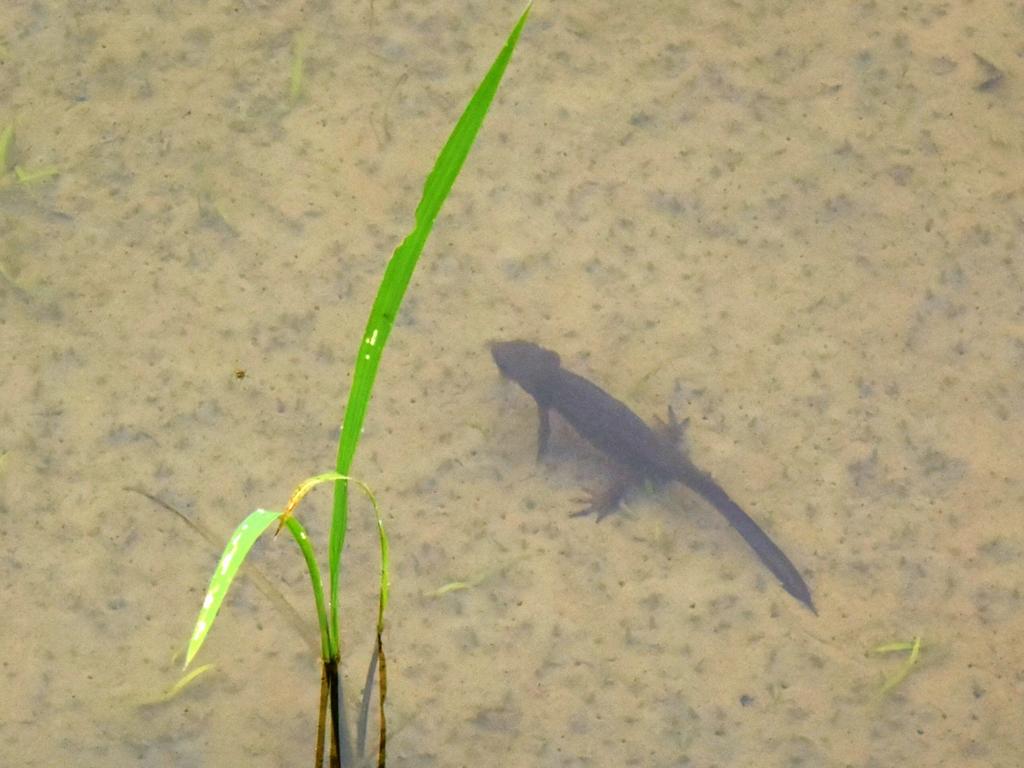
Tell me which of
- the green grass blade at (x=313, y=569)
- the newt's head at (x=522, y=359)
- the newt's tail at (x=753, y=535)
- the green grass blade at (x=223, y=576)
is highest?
the green grass blade at (x=223, y=576)

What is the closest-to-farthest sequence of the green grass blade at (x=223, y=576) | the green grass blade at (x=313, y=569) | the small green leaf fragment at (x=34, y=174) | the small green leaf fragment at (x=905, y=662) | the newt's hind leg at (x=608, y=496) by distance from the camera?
the green grass blade at (x=223, y=576)
the green grass blade at (x=313, y=569)
the small green leaf fragment at (x=905, y=662)
the newt's hind leg at (x=608, y=496)
the small green leaf fragment at (x=34, y=174)

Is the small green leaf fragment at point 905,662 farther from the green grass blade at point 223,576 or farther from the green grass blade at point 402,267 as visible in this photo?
the green grass blade at point 223,576

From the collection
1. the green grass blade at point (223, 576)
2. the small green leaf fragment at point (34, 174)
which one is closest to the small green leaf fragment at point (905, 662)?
the green grass blade at point (223, 576)

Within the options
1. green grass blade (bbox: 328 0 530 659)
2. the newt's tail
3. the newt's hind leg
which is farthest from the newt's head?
green grass blade (bbox: 328 0 530 659)

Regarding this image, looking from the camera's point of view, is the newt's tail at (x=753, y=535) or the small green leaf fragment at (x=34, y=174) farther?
the small green leaf fragment at (x=34, y=174)

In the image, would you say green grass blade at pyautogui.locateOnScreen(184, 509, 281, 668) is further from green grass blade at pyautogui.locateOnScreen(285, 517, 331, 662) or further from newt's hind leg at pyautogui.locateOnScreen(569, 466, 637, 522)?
newt's hind leg at pyautogui.locateOnScreen(569, 466, 637, 522)

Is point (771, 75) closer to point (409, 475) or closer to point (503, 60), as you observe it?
point (409, 475)

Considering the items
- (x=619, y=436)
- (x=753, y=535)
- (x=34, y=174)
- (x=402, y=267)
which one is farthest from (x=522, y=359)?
(x=34, y=174)
